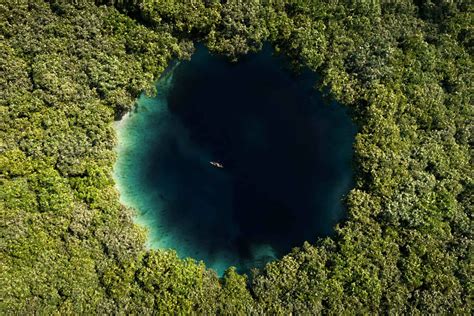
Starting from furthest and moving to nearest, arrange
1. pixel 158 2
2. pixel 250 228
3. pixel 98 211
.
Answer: pixel 250 228
pixel 158 2
pixel 98 211

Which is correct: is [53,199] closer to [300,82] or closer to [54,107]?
[54,107]

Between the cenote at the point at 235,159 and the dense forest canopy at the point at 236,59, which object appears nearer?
the dense forest canopy at the point at 236,59

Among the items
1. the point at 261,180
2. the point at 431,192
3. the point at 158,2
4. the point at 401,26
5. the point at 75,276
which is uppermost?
the point at 401,26

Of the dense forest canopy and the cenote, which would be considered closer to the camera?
the dense forest canopy

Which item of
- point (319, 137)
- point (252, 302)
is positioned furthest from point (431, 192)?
point (252, 302)

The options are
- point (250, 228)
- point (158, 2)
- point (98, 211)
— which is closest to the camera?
point (98, 211)
